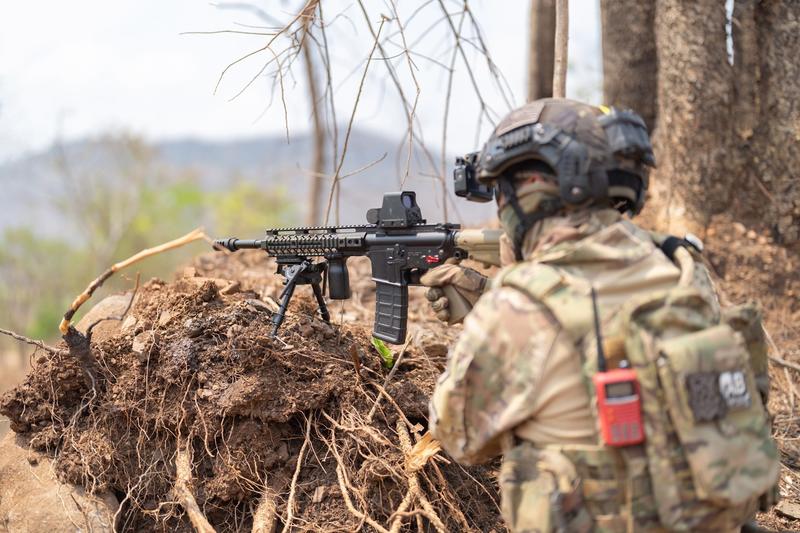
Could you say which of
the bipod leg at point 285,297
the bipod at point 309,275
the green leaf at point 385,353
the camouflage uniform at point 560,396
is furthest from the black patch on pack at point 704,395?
the bipod at point 309,275

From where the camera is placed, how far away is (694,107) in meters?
6.36

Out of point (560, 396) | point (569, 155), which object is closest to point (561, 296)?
point (560, 396)

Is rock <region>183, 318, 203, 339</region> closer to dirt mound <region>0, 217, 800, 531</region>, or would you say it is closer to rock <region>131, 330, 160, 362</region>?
dirt mound <region>0, 217, 800, 531</region>

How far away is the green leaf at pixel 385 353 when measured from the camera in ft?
15.1

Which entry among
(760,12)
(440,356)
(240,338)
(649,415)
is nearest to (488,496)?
(440,356)

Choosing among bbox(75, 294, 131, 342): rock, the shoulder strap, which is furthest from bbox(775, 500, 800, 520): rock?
bbox(75, 294, 131, 342): rock

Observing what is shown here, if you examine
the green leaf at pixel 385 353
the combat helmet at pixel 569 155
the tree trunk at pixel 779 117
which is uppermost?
the tree trunk at pixel 779 117

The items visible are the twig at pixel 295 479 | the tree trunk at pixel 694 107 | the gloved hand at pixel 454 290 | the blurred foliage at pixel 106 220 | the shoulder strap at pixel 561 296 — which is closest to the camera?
the shoulder strap at pixel 561 296

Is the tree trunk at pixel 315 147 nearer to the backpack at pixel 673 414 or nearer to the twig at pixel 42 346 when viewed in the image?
the twig at pixel 42 346

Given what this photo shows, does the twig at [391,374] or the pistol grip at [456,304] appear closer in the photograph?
the pistol grip at [456,304]

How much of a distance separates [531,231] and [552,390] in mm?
620

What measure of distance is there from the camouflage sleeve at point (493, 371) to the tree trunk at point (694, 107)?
4552 mm

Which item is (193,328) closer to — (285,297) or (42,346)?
(285,297)

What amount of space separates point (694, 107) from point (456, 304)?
12.6 feet
